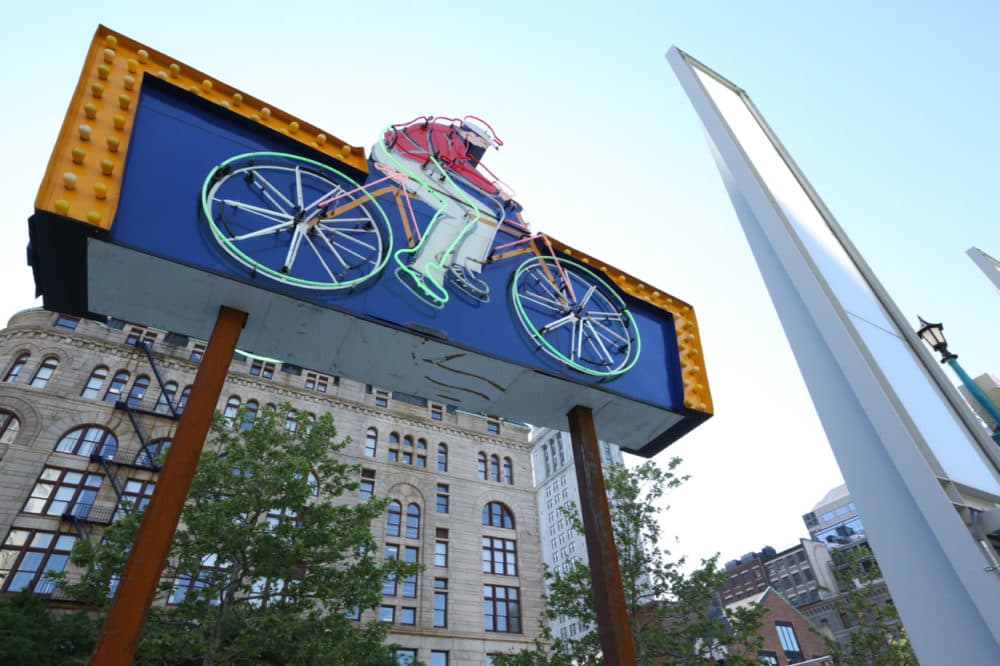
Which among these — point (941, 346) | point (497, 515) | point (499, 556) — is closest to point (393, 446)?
point (497, 515)

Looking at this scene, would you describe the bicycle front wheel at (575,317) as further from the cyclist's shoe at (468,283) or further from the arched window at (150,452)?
the arched window at (150,452)

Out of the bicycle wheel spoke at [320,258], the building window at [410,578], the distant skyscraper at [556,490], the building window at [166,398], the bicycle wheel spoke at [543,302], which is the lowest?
the bicycle wheel spoke at [320,258]

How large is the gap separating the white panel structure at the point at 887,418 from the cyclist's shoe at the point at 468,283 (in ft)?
12.5

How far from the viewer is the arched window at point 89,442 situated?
1163 inches

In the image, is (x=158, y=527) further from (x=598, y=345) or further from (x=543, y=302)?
(x=598, y=345)

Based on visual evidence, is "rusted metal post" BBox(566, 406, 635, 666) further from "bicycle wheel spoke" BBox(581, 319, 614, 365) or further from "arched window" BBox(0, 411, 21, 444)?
"arched window" BBox(0, 411, 21, 444)

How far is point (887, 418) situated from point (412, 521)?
120 feet

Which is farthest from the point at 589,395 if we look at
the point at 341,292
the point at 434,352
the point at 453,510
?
the point at 453,510

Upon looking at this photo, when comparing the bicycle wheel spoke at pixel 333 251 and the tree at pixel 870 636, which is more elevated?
the bicycle wheel spoke at pixel 333 251

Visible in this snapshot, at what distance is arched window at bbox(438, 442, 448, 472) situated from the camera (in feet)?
133

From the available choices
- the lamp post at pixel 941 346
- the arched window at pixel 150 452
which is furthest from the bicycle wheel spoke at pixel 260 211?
the arched window at pixel 150 452

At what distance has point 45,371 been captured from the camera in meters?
31.6

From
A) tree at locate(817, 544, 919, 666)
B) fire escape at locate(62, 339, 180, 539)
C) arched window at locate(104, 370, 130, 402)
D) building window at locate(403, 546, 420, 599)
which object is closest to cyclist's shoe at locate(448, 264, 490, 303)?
tree at locate(817, 544, 919, 666)

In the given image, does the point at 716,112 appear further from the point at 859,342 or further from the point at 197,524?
the point at 197,524
